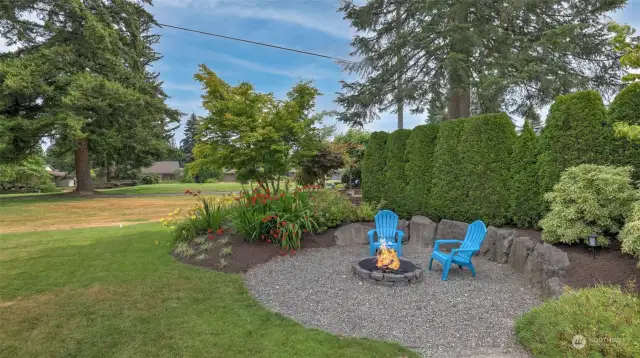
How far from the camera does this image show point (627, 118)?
3957mm

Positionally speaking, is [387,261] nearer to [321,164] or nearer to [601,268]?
[601,268]

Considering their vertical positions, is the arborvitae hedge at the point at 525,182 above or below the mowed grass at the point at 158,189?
Result: above

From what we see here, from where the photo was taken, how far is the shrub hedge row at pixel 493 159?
166 inches

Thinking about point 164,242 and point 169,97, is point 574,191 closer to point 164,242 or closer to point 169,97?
point 164,242

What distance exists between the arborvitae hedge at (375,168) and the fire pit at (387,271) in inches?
133

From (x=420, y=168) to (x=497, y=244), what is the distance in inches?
86.9

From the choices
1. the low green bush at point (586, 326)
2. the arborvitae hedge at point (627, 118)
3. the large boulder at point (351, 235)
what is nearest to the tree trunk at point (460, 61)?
the arborvitae hedge at point (627, 118)

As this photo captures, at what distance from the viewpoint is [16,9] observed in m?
14.9

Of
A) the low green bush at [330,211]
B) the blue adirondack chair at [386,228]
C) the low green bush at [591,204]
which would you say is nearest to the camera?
the low green bush at [591,204]

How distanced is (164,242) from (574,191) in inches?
272

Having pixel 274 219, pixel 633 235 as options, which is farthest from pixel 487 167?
pixel 274 219

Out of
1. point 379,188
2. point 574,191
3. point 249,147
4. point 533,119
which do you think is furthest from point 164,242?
point 533,119

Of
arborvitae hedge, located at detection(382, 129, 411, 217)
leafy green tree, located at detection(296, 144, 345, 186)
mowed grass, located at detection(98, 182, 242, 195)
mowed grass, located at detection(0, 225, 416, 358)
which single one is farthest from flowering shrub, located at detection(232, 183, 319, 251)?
mowed grass, located at detection(98, 182, 242, 195)

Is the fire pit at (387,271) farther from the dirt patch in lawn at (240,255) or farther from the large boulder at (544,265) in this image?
the dirt patch in lawn at (240,255)
